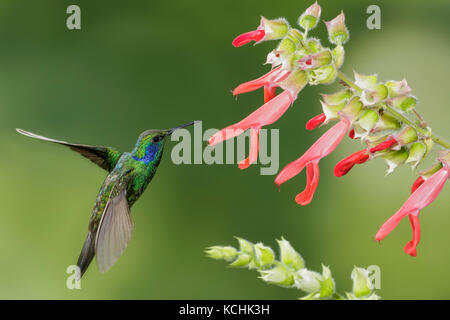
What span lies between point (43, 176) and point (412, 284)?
218 centimetres

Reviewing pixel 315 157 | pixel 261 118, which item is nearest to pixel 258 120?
pixel 261 118

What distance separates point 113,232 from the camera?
4.78 ft

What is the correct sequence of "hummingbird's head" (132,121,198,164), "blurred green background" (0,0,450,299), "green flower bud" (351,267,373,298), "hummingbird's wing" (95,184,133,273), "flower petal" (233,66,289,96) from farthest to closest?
"blurred green background" (0,0,450,299), "hummingbird's head" (132,121,198,164), "hummingbird's wing" (95,184,133,273), "flower petal" (233,66,289,96), "green flower bud" (351,267,373,298)

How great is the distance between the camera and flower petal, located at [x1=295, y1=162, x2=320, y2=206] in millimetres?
980

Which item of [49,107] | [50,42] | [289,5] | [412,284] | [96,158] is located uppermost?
[289,5]

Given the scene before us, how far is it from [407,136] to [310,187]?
169mm

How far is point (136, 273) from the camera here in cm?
354

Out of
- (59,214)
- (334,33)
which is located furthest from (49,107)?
(334,33)

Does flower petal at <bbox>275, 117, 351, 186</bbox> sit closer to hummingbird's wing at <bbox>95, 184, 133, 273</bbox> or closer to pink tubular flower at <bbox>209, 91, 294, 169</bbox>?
pink tubular flower at <bbox>209, 91, 294, 169</bbox>

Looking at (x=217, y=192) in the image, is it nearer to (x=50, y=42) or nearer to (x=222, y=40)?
(x=222, y=40)

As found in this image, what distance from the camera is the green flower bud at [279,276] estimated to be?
0.94 m

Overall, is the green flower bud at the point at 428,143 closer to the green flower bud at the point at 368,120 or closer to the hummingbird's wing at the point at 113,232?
the green flower bud at the point at 368,120

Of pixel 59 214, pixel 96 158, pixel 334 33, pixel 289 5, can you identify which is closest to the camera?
pixel 334 33

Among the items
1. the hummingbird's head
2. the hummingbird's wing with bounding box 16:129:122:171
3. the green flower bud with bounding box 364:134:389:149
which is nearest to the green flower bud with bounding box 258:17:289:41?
the green flower bud with bounding box 364:134:389:149
